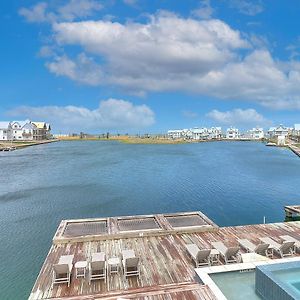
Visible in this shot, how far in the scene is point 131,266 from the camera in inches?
436

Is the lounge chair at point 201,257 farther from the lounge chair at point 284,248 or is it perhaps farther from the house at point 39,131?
the house at point 39,131

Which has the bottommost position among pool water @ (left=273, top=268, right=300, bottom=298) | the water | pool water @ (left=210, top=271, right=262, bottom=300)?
the water

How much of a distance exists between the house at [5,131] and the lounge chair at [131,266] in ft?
465

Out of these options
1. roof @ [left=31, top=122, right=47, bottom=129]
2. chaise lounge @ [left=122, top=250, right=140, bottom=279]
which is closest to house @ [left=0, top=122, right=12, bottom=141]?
roof @ [left=31, top=122, right=47, bottom=129]

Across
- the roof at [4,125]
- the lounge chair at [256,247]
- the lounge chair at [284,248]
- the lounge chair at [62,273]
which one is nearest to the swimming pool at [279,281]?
the lounge chair at [256,247]

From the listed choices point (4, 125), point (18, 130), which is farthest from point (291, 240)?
point (18, 130)

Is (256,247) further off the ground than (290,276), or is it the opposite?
(290,276)

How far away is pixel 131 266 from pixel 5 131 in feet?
469

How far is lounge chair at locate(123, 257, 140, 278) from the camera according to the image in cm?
1083

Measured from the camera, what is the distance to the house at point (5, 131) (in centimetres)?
13500

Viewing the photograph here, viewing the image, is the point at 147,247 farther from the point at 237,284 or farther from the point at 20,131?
the point at 20,131

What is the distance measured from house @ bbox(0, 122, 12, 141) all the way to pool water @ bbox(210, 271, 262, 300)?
14448 centimetres

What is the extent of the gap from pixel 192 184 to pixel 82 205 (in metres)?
17.8

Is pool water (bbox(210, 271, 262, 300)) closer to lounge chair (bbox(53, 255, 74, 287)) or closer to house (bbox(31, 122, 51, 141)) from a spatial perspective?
lounge chair (bbox(53, 255, 74, 287))
